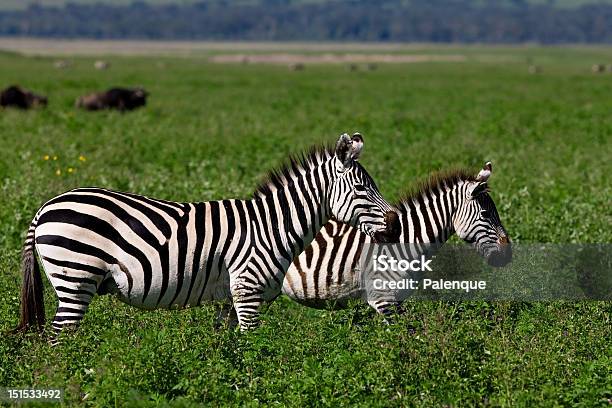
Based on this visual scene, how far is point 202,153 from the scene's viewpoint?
22.3m

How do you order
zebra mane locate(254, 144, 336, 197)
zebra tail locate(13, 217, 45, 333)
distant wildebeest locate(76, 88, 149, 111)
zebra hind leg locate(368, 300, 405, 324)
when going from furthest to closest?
distant wildebeest locate(76, 88, 149, 111) → zebra hind leg locate(368, 300, 405, 324) → zebra mane locate(254, 144, 336, 197) → zebra tail locate(13, 217, 45, 333)

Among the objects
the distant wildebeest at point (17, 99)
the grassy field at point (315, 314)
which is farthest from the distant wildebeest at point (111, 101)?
the grassy field at point (315, 314)

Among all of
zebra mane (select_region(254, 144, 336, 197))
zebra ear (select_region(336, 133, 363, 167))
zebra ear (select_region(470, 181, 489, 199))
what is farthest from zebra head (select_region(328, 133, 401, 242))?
zebra ear (select_region(470, 181, 489, 199))

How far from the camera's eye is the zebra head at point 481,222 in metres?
9.17

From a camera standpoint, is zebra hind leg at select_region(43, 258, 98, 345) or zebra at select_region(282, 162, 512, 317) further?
zebra at select_region(282, 162, 512, 317)

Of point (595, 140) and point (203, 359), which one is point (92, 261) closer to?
point (203, 359)

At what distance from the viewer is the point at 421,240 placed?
9.23 metres

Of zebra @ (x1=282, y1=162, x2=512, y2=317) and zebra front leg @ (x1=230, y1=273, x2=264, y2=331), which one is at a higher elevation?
zebra @ (x1=282, y1=162, x2=512, y2=317)

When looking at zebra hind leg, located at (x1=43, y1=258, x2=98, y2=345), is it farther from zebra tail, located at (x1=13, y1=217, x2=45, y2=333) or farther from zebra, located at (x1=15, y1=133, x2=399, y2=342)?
zebra tail, located at (x1=13, y1=217, x2=45, y2=333)

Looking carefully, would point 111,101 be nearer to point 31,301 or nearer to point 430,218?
point 430,218

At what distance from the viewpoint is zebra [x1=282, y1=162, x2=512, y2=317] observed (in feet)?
30.2

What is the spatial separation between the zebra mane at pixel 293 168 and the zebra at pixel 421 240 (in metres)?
0.78

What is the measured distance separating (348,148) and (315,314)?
2440mm

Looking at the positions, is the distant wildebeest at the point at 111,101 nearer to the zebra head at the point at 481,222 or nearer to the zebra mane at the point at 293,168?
the zebra mane at the point at 293,168
